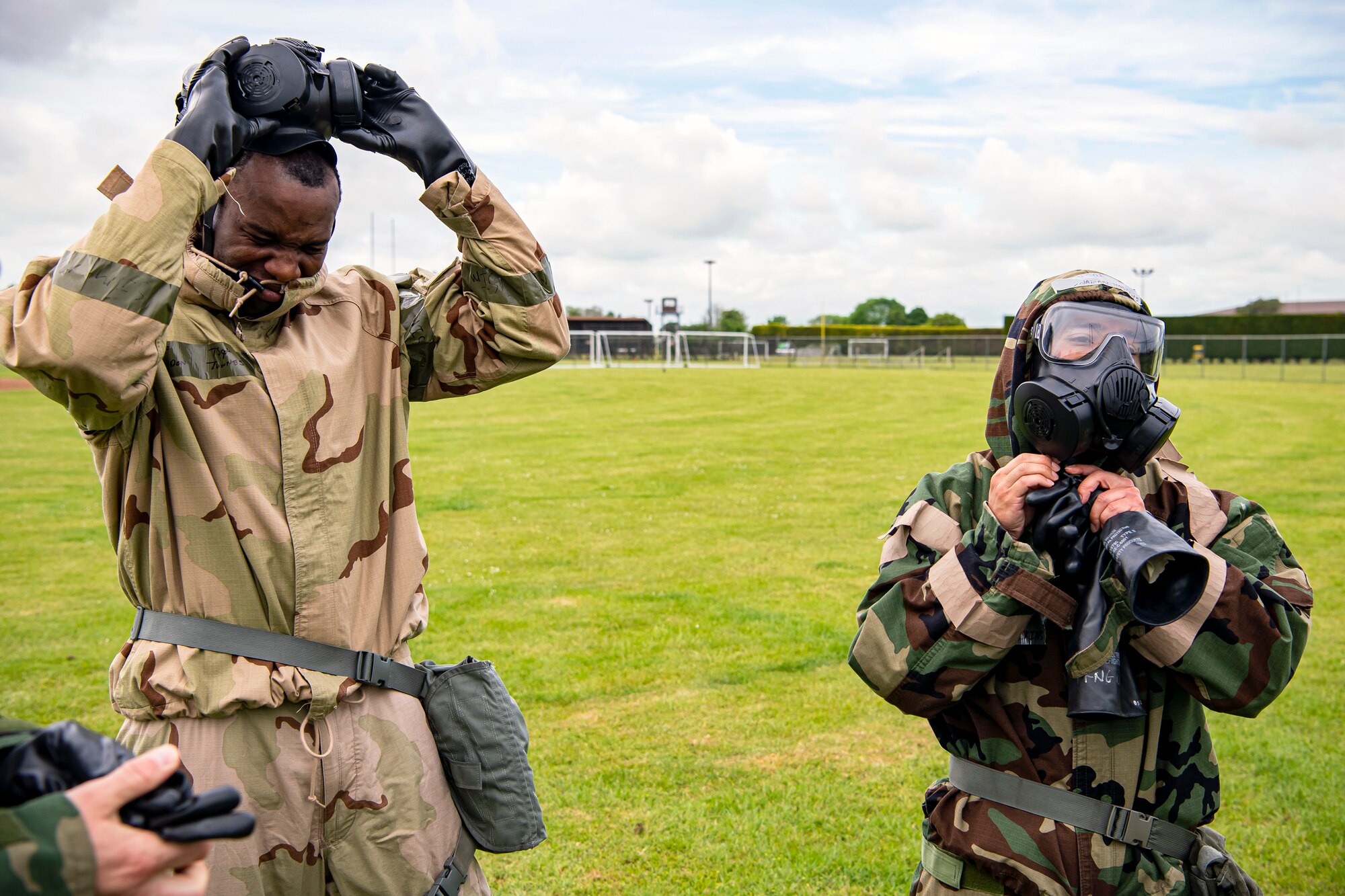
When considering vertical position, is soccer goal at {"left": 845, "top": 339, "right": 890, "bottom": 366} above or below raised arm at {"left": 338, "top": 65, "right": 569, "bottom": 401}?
below

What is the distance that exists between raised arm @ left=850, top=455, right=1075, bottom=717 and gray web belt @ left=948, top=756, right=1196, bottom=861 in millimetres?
244

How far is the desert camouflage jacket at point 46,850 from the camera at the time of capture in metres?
1.35

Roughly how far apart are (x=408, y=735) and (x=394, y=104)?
1.54 metres

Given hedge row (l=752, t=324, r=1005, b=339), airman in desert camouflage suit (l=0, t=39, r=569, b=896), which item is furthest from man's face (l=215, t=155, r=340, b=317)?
hedge row (l=752, t=324, r=1005, b=339)

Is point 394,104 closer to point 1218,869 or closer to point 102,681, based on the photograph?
point 1218,869

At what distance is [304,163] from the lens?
237 cm

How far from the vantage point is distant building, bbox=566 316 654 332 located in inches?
3027

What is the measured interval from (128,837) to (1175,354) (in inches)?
2284

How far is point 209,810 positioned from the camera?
1437mm

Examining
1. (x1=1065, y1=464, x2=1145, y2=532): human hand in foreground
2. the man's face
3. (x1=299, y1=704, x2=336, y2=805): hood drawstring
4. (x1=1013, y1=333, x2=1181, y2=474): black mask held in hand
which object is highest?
the man's face

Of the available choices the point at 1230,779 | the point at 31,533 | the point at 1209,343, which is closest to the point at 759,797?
the point at 1230,779

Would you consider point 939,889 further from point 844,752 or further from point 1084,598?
point 844,752

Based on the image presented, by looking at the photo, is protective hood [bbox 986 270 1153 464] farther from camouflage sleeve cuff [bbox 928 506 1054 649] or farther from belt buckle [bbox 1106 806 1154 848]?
belt buckle [bbox 1106 806 1154 848]

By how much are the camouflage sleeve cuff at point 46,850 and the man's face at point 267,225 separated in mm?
1245
